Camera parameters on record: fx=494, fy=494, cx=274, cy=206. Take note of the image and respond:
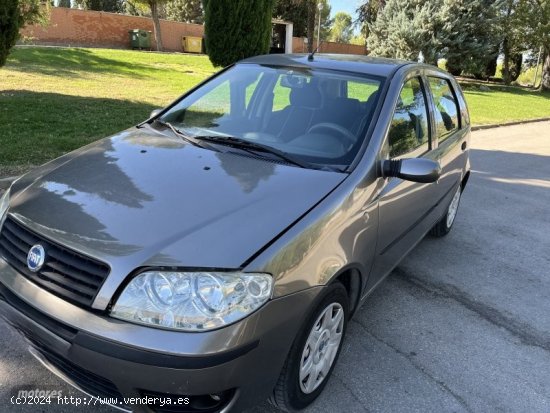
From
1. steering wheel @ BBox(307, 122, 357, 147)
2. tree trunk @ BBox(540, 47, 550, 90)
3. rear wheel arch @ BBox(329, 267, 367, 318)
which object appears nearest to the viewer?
rear wheel arch @ BBox(329, 267, 367, 318)

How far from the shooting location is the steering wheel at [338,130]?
296cm

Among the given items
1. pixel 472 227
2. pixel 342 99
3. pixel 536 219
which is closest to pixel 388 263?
pixel 342 99

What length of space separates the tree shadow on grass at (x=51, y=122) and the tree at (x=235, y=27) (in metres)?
3.28

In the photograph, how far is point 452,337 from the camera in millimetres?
3357

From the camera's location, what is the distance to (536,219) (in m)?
5.95

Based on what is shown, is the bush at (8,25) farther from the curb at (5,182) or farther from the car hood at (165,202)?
the car hood at (165,202)

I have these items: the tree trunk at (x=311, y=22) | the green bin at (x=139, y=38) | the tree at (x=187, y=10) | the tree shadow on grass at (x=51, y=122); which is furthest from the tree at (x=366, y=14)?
the tree shadow on grass at (x=51, y=122)

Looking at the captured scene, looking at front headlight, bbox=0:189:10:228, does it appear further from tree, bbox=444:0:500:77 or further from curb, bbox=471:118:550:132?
tree, bbox=444:0:500:77

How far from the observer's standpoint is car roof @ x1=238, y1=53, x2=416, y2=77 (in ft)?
11.3

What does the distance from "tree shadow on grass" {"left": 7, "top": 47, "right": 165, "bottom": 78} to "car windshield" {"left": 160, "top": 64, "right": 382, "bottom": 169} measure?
467 inches

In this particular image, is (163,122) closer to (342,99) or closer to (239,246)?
(342,99)

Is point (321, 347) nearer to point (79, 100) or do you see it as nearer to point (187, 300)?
Answer: point (187, 300)

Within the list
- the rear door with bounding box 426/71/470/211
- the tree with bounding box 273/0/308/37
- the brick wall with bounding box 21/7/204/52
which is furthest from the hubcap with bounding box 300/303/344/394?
the tree with bounding box 273/0/308/37

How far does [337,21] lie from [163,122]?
94.7 meters
